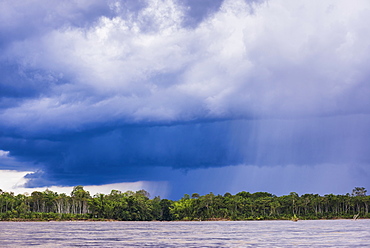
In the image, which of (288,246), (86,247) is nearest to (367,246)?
(288,246)

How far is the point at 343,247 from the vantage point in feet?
162

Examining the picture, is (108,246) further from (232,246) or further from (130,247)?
(232,246)

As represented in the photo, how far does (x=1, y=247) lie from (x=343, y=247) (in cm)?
3855

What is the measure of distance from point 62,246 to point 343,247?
32233 millimetres

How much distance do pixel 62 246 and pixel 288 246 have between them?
26.4m

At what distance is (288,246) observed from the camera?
51188 millimetres

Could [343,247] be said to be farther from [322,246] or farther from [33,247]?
[33,247]

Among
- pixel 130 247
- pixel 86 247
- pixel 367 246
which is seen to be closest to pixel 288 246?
pixel 367 246

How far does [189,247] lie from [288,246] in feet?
38.1

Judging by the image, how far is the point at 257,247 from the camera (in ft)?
163

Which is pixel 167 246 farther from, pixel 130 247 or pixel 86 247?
pixel 86 247

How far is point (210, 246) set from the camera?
51406 mm

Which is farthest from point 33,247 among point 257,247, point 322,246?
point 322,246

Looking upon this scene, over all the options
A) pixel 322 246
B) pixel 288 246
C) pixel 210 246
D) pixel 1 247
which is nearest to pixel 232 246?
pixel 210 246
